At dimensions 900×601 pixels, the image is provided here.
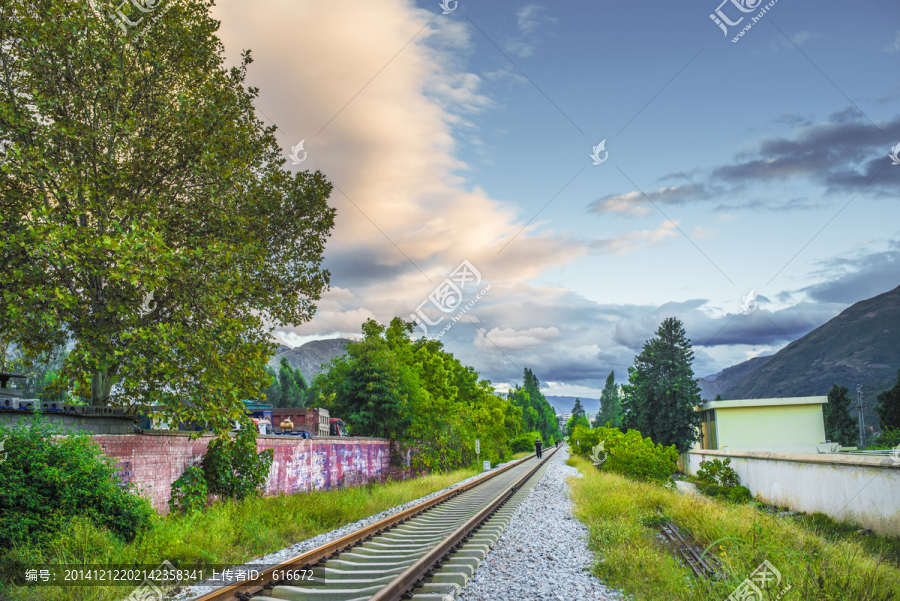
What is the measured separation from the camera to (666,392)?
155ft

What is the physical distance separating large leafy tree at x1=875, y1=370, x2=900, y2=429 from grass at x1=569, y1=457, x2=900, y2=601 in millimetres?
53823

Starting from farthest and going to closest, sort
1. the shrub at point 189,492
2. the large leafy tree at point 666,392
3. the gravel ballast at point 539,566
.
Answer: the large leafy tree at point 666,392
the shrub at point 189,492
the gravel ballast at point 539,566

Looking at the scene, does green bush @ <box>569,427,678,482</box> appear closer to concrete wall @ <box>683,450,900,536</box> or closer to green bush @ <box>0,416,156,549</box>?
concrete wall @ <box>683,450,900,536</box>

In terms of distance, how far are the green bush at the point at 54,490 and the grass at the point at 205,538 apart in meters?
0.33

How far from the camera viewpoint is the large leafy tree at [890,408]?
52375mm

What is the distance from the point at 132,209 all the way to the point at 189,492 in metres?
6.18

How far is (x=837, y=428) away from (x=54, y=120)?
3071 inches

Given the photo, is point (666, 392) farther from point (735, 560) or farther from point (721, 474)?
point (735, 560)

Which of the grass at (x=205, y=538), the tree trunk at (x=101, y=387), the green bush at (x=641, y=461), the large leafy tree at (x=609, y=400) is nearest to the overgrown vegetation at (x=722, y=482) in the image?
the green bush at (x=641, y=461)

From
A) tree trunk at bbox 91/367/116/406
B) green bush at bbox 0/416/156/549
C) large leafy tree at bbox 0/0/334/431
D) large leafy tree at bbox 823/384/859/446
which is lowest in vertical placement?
large leafy tree at bbox 823/384/859/446

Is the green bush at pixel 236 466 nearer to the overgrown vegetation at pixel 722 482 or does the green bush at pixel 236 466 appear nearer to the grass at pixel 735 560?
the grass at pixel 735 560

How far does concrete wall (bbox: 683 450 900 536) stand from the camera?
39.4ft

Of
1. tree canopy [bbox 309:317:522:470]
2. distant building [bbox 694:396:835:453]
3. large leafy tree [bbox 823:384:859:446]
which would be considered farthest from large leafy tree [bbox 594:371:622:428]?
tree canopy [bbox 309:317:522:470]

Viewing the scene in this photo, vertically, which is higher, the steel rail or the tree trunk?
the tree trunk
